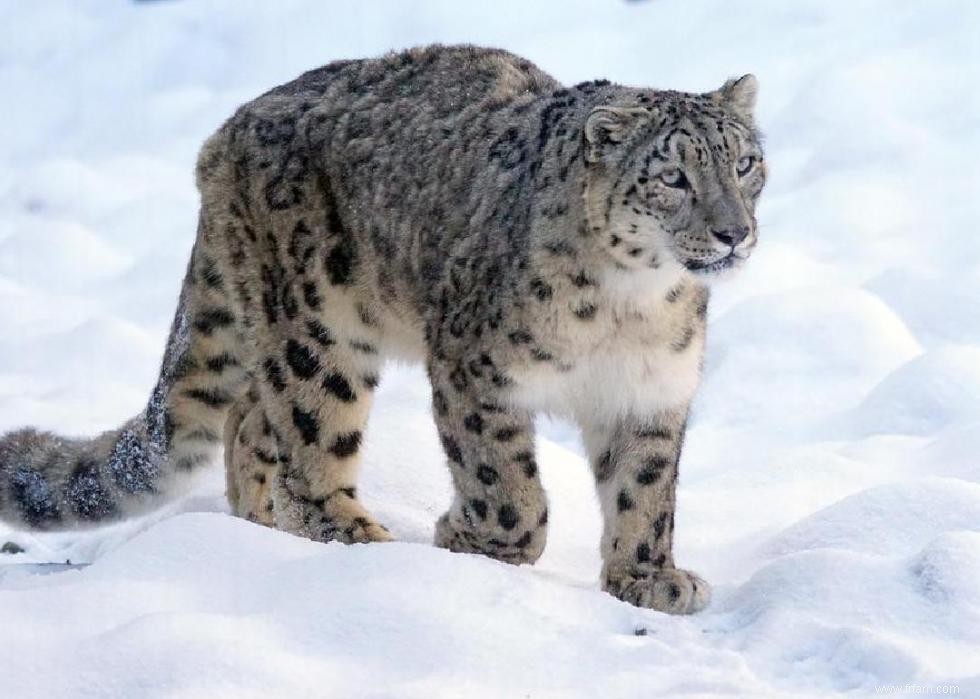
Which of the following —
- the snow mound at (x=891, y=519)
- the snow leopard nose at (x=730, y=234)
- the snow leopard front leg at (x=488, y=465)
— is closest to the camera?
the snow leopard nose at (x=730, y=234)

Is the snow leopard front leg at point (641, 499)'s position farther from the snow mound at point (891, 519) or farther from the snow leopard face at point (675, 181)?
the snow leopard face at point (675, 181)

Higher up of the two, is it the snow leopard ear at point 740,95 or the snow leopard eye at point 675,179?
the snow leopard ear at point 740,95

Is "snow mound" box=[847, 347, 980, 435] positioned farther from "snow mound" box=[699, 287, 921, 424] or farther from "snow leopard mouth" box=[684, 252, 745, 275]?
"snow leopard mouth" box=[684, 252, 745, 275]

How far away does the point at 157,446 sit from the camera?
288 inches

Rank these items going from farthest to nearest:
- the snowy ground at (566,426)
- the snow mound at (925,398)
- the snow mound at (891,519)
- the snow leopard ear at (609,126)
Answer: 1. the snow mound at (925,398)
2. the snow mound at (891,519)
3. the snow leopard ear at (609,126)
4. the snowy ground at (566,426)

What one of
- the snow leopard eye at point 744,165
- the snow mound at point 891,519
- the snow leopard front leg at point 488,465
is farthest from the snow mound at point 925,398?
the snow leopard eye at point 744,165

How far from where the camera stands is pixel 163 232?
12.8 m

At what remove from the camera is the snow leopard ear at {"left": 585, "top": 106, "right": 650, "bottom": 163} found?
18.8 feet

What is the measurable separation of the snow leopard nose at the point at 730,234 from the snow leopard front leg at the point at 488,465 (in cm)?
85

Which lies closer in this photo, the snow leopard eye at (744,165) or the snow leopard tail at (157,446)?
the snow leopard eye at (744,165)

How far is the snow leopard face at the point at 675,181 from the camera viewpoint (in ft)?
18.1

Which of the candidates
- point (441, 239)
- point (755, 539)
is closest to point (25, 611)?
point (441, 239)

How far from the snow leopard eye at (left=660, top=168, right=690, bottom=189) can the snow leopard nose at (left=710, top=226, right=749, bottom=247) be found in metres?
0.20

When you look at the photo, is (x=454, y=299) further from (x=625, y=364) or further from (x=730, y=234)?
(x=730, y=234)
